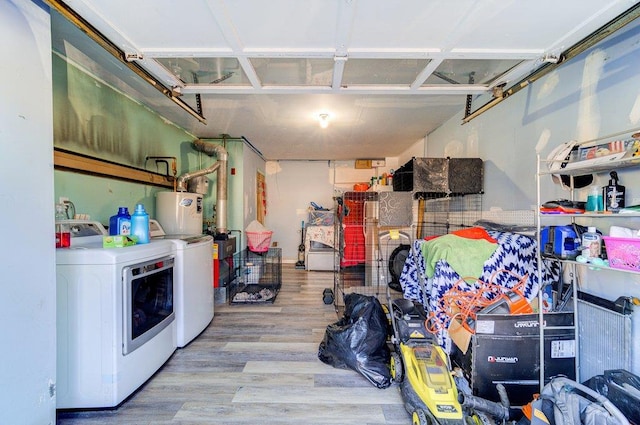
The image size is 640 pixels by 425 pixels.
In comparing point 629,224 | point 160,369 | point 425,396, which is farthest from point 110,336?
point 629,224

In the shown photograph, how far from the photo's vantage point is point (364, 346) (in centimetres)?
197

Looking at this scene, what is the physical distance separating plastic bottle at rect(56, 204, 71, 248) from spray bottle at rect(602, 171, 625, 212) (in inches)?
121

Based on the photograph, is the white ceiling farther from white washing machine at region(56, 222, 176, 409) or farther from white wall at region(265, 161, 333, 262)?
white wall at region(265, 161, 333, 262)

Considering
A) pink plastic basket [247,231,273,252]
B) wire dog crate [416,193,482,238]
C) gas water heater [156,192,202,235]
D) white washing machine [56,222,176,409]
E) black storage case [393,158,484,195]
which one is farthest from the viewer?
pink plastic basket [247,231,273,252]

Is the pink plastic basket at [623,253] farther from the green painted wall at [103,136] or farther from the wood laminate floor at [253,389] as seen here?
the green painted wall at [103,136]

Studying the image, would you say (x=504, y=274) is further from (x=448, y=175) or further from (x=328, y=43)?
(x=328, y=43)

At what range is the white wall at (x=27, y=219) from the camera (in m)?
1.18

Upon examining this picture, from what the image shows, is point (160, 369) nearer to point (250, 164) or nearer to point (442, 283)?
point (442, 283)

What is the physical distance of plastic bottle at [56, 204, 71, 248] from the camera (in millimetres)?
1634

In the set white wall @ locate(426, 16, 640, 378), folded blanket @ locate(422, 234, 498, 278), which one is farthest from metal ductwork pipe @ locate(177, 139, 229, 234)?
white wall @ locate(426, 16, 640, 378)

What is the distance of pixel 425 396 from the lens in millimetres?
1390

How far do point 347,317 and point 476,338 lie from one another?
3.31ft

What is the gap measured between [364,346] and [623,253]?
5.06 feet

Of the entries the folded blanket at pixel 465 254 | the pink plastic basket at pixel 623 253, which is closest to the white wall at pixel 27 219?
the folded blanket at pixel 465 254
